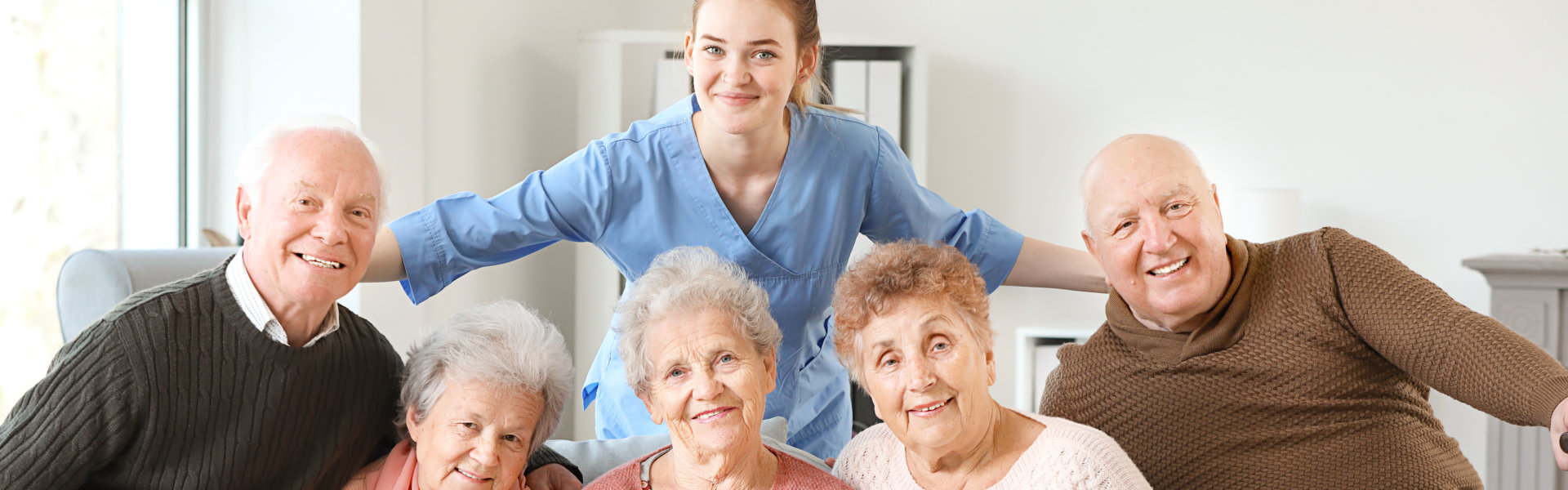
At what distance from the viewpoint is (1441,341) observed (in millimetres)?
1415

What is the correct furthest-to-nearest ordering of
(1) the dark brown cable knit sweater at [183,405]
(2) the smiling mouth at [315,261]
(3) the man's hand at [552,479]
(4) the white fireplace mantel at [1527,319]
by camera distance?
(4) the white fireplace mantel at [1527,319] < (3) the man's hand at [552,479] < (2) the smiling mouth at [315,261] < (1) the dark brown cable knit sweater at [183,405]

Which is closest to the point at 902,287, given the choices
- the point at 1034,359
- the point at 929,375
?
the point at 929,375

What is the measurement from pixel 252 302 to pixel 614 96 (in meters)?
2.10

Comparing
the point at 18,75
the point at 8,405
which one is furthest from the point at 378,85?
the point at 8,405

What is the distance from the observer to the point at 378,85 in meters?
2.63

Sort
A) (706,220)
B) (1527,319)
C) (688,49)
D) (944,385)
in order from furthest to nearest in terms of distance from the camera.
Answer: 1. (1527,319)
2. (706,220)
3. (688,49)
4. (944,385)

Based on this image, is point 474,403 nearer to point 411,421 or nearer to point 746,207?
point 411,421

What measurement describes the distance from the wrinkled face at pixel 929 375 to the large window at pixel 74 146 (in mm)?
2012

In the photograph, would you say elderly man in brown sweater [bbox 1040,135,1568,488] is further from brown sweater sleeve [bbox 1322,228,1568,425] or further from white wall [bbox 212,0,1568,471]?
white wall [bbox 212,0,1568,471]

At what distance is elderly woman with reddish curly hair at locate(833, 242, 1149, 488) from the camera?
53.8 inches

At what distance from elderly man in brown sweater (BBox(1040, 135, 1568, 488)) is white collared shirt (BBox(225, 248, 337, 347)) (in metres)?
1.12

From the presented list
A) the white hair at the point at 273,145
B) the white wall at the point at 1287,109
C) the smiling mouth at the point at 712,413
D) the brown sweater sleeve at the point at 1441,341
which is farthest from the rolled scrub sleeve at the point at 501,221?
the white wall at the point at 1287,109

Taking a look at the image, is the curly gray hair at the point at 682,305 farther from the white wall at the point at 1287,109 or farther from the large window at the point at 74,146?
the white wall at the point at 1287,109

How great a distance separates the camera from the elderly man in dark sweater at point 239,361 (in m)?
1.24
